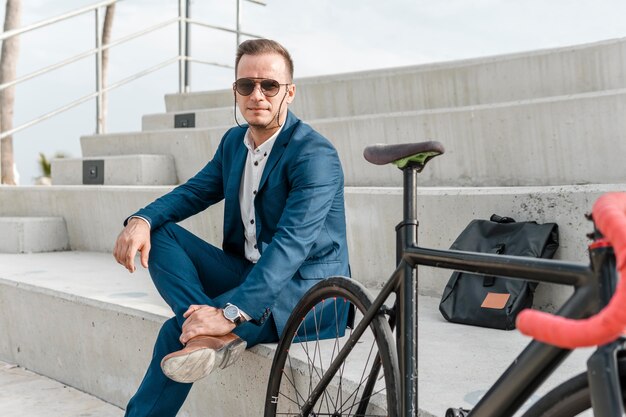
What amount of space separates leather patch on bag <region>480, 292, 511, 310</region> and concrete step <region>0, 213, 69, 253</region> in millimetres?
3330

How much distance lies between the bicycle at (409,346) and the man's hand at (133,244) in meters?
0.57

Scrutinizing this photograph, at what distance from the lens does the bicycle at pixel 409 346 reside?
3.13 feet

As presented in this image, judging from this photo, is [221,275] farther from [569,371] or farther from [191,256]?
[569,371]

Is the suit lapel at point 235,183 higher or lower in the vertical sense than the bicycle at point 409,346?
higher

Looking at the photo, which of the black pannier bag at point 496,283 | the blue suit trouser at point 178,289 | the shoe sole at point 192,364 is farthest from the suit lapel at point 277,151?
the black pannier bag at point 496,283

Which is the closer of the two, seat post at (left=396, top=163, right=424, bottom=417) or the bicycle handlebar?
the bicycle handlebar

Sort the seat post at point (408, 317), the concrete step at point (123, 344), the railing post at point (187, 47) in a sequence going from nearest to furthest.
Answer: the seat post at point (408, 317) → the concrete step at point (123, 344) → the railing post at point (187, 47)

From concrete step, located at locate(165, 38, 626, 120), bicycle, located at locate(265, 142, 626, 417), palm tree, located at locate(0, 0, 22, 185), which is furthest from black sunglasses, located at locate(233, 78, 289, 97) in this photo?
palm tree, located at locate(0, 0, 22, 185)

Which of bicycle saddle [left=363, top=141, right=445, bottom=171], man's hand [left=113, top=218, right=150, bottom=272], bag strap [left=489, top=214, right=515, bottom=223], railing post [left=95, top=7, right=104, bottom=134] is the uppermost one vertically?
railing post [left=95, top=7, right=104, bottom=134]

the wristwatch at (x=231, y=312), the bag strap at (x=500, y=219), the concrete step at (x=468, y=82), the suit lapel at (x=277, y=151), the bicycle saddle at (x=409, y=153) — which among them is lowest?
the wristwatch at (x=231, y=312)

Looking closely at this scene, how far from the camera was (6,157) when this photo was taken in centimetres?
909

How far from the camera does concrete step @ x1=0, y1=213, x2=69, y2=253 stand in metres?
4.71

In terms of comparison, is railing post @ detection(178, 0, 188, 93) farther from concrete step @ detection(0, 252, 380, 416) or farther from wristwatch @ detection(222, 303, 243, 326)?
wristwatch @ detection(222, 303, 243, 326)

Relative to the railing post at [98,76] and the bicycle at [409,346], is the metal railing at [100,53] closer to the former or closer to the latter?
the railing post at [98,76]
